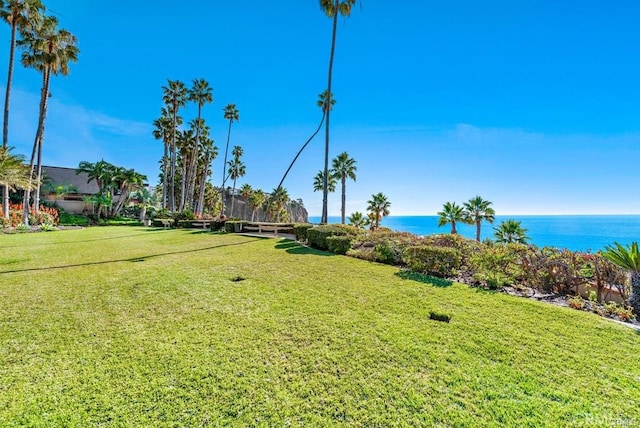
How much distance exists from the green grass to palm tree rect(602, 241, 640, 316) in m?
1.08

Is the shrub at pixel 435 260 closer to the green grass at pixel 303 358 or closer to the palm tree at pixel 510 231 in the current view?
the green grass at pixel 303 358

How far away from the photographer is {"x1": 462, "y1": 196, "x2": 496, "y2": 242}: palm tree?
24.8 m

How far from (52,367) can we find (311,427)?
9.77 ft

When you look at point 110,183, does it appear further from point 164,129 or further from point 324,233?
point 324,233

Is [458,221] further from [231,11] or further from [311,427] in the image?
[311,427]

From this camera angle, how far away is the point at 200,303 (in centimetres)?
493

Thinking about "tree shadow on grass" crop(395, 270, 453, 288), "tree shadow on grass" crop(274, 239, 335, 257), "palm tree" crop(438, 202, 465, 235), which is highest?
"palm tree" crop(438, 202, 465, 235)

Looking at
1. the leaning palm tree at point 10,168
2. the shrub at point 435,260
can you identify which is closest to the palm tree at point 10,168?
the leaning palm tree at point 10,168

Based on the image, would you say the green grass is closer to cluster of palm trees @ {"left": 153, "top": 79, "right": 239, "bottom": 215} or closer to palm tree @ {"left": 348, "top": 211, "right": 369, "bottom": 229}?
palm tree @ {"left": 348, "top": 211, "right": 369, "bottom": 229}

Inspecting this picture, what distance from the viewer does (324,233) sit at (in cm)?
1109

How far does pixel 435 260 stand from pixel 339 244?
12.3 feet

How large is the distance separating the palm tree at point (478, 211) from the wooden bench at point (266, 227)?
1796 cm

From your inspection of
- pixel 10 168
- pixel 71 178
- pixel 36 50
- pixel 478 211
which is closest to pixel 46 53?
pixel 36 50

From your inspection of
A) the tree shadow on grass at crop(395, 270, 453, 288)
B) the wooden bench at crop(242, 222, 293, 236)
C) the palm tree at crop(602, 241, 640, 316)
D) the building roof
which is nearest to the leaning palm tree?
the wooden bench at crop(242, 222, 293, 236)
